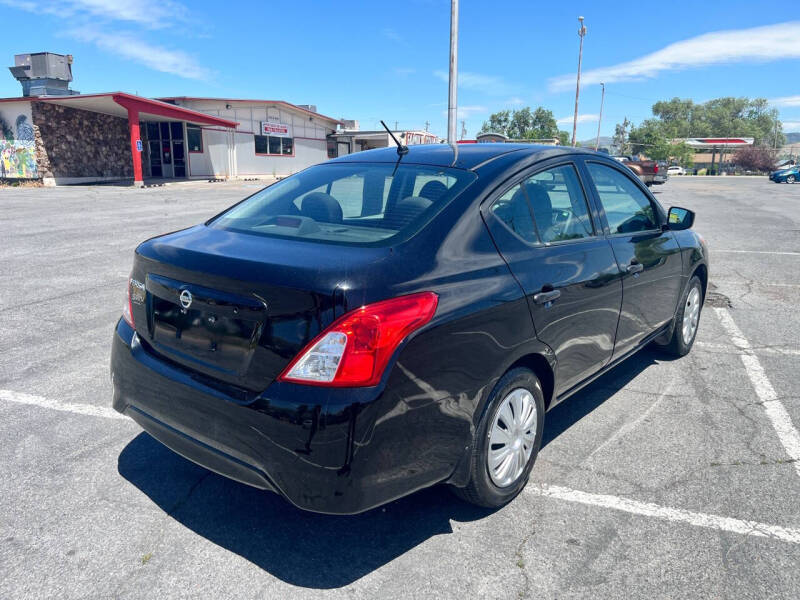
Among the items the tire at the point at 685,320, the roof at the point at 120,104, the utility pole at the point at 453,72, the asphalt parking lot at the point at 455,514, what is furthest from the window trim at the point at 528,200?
the roof at the point at 120,104

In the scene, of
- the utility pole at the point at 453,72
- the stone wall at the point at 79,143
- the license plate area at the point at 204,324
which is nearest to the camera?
the license plate area at the point at 204,324

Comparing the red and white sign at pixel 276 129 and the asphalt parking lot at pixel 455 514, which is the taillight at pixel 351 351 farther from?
the red and white sign at pixel 276 129

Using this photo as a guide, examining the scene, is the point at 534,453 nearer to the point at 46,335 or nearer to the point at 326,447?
the point at 326,447

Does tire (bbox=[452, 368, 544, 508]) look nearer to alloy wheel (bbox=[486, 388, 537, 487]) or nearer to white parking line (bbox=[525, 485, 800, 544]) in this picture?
alloy wheel (bbox=[486, 388, 537, 487])

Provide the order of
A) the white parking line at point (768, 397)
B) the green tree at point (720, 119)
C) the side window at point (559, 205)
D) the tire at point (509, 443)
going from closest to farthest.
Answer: the tire at point (509, 443) → the side window at point (559, 205) → the white parking line at point (768, 397) → the green tree at point (720, 119)

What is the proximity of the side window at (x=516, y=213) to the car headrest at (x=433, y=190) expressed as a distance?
25cm

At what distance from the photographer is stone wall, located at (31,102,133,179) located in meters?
27.1

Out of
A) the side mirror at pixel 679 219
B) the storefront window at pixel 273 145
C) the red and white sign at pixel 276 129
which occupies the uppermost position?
the red and white sign at pixel 276 129

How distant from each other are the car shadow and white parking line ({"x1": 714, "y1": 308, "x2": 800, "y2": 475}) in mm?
2033

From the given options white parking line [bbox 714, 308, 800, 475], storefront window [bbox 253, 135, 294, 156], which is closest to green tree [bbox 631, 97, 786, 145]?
storefront window [bbox 253, 135, 294, 156]

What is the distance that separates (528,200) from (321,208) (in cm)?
106

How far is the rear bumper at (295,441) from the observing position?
2.13 metres

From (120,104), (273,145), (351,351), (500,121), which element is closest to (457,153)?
(351,351)

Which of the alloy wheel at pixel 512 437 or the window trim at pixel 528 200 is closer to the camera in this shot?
the alloy wheel at pixel 512 437
